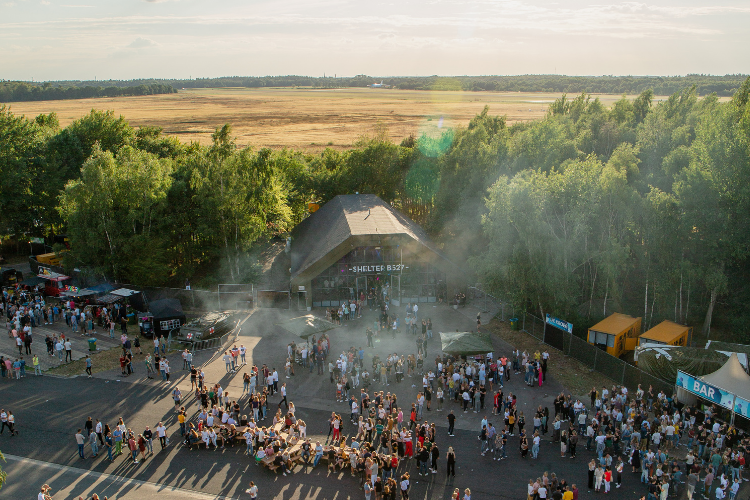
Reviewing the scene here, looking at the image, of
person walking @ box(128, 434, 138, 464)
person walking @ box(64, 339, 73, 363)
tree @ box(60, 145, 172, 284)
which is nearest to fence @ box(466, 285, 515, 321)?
person walking @ box(128, 434, 138, 464)

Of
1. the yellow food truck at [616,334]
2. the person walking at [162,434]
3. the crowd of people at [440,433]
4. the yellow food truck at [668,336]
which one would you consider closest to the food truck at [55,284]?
the crowd of people at [440,433]

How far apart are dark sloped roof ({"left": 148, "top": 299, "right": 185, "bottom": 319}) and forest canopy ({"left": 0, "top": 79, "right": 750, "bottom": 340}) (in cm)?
675

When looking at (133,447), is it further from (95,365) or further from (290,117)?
(290,117)

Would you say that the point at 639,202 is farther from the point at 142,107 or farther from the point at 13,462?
the point at 142,107

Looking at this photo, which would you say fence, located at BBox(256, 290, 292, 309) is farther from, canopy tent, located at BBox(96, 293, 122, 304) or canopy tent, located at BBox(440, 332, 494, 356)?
canopy tent, located at BBox(440, 332, 494, 356)

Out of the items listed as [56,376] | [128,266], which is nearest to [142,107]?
[128,266]

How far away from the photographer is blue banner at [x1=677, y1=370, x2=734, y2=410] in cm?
1917

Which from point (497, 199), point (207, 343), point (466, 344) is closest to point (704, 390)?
point (466, 344)

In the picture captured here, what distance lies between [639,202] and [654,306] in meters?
6.20

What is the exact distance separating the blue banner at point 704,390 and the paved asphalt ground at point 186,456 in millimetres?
4823

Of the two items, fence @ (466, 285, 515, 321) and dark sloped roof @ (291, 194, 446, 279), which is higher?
dark sloped roof @ (291, 194, 446, 279)

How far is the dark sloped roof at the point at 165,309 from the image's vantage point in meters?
28.5

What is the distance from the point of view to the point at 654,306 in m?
30.2

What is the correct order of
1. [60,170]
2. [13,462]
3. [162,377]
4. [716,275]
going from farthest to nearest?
1. [60,170]
2. [716,275]
3. [162,377]
4. [13,462]
